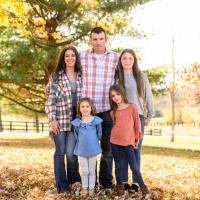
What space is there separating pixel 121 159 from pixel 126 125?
0.57 m

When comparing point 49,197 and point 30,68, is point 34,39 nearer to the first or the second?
point 30,68

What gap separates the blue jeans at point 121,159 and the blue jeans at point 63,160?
0.61m

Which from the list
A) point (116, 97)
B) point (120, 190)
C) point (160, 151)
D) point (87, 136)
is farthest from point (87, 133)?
point (160, 151)

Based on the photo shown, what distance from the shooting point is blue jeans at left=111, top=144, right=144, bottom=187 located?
6.65 metres

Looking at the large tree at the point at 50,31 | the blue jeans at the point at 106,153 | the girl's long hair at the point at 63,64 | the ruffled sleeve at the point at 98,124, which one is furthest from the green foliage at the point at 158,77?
the ruffled sleeve at the point at 98,124

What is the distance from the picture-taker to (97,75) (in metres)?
6.67

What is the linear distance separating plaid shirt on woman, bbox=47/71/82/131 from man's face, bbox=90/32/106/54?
471 millimetres

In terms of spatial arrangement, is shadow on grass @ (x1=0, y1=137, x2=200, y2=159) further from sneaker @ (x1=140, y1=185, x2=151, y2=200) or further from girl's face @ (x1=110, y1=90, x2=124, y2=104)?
girl's face @ (x1=110, y1=90, x2=124, y2=104)

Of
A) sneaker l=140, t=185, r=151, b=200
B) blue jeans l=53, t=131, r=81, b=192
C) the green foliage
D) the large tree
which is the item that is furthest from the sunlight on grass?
sneaker l=140, t=185, r=151, b=200

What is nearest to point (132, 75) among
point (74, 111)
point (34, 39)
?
point (74, 111)

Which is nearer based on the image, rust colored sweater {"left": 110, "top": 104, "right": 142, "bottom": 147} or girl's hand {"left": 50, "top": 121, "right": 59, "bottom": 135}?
rust colored sweater {"left": 110, "top": 104, "right": 142, "bottom": 147}

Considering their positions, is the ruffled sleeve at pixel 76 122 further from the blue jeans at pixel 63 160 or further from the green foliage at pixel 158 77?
the green foliage at pixel 158 77

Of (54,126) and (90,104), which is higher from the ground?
(90,104)

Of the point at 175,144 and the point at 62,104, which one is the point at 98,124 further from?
the point at 175,144
